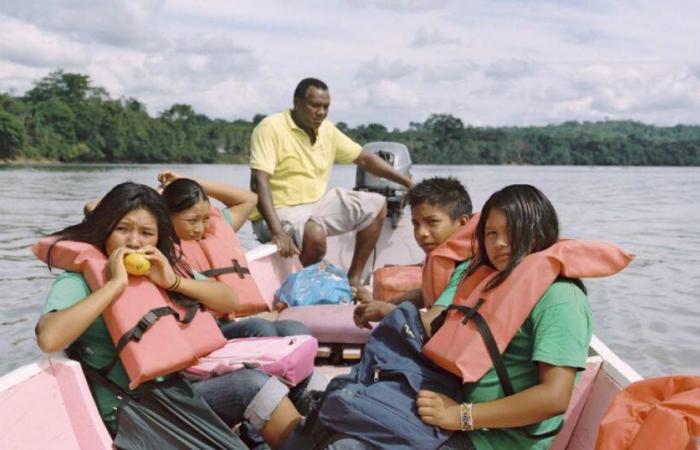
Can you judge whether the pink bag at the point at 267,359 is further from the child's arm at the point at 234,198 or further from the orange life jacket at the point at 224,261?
the child's arm at the point at 234,198

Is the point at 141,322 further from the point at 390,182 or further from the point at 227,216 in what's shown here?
the point at 390,182

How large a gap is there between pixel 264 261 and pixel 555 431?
2.69 meters

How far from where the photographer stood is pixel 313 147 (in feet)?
16.6

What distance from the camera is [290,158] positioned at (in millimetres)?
4992

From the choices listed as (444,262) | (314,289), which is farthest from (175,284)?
(314,289)

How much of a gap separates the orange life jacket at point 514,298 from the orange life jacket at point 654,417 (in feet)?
0.99

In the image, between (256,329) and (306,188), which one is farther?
(306,188)

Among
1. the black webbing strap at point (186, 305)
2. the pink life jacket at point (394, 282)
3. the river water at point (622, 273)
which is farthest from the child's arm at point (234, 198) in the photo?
the river water at point (622, 273)

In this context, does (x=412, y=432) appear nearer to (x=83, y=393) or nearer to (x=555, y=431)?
(x=555, y=431)

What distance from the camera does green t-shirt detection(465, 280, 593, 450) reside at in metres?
1.92

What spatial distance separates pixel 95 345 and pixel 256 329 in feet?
2.97

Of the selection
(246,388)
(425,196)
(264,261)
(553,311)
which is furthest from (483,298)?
(264,261)

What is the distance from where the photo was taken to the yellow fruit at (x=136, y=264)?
7.55 ft

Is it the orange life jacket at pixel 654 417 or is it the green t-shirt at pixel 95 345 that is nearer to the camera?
the orange life jacket at pixel 654 417
